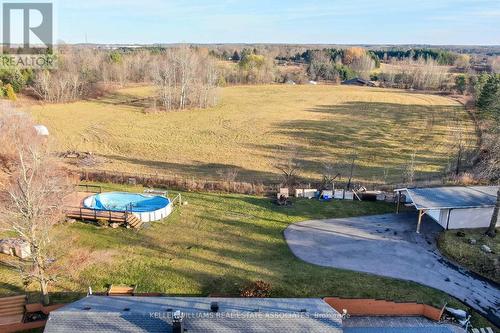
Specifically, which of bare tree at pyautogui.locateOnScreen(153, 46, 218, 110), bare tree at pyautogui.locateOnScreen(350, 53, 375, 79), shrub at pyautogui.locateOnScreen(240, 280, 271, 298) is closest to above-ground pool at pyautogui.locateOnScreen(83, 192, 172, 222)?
shrub at pyautogui.locateOnScreen(240, 280, 271, 298)

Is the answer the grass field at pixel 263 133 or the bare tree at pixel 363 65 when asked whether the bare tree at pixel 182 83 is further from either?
the bare tree at pixel 363 65

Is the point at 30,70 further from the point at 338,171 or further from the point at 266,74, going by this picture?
the point at 338,171

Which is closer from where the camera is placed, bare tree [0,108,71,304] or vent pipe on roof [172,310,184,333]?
vent pipe on roof [172,310,184,333]

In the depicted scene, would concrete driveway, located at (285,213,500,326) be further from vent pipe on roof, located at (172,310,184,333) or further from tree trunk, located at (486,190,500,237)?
vent pipe on roof, located at (172,310,184,333)

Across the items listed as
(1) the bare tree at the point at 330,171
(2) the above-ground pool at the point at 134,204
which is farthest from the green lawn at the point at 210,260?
(1) the bare tree at the point at 330,171

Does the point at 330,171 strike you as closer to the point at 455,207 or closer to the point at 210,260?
the point at 455,207

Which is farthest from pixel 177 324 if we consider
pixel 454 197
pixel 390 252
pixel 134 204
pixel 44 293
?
pixel 454 197
